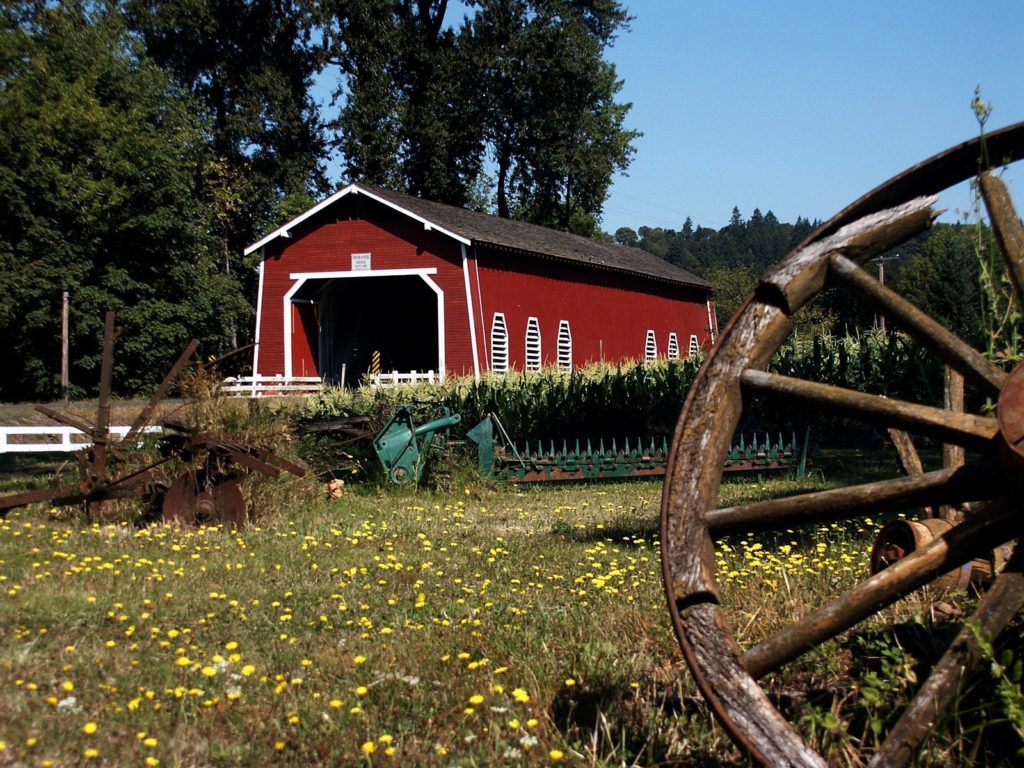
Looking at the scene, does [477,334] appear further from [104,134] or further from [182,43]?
[182,43]

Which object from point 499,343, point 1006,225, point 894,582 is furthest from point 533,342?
point 894,582

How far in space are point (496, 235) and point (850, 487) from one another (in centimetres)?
2840

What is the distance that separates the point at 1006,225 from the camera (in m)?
3.33

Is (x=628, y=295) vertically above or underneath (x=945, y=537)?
above

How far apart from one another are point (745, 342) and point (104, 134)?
37586mm

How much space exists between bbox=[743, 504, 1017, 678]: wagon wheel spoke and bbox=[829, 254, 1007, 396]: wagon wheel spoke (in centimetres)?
43

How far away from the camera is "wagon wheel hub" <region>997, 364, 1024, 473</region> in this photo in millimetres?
2723

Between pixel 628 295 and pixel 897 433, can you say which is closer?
pixel 897 433

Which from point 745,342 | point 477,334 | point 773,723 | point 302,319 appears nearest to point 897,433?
point 745,342

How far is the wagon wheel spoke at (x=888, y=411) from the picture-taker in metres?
2.98

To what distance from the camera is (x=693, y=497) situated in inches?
124

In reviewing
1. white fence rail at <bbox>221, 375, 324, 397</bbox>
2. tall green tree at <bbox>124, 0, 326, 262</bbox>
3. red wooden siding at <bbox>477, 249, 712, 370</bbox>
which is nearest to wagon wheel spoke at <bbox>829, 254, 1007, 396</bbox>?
red wooden siding at <bbox>477, 249, 712, 370</bbox>

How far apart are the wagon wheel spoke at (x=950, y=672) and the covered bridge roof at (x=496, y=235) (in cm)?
2562

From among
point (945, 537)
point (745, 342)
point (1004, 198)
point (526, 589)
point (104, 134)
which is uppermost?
point (104, 134)
